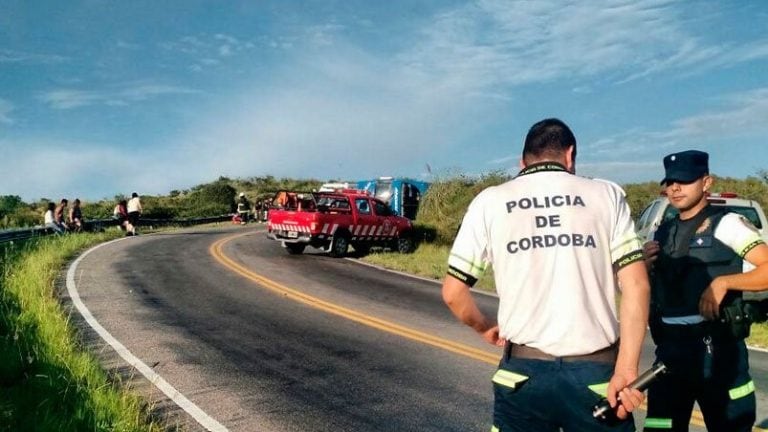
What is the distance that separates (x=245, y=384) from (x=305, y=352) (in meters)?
1.47

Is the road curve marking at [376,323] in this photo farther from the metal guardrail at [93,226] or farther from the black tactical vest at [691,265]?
the metal guardrail at [93,226]

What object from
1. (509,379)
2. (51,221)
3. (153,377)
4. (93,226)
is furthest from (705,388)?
(93,226)

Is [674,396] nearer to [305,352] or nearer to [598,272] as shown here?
[598,272]

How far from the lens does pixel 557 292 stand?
260 cm

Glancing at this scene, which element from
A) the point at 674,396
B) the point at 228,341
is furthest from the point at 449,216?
the point at 674,396

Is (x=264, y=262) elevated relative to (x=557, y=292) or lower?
lower

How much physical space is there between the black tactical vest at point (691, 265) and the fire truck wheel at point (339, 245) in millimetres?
16143

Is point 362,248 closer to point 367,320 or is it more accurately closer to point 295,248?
point 295,248

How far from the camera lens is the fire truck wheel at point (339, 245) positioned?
64.6ft

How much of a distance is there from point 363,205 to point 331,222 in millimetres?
1779

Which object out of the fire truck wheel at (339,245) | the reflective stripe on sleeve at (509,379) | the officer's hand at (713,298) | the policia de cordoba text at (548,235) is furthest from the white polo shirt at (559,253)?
the fire truck wheel at (339,245)

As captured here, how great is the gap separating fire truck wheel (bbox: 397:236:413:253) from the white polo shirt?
62.4 feet

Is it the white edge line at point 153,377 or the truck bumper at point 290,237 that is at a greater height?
the truck bumper at point 290,237

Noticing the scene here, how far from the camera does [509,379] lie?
268cm
